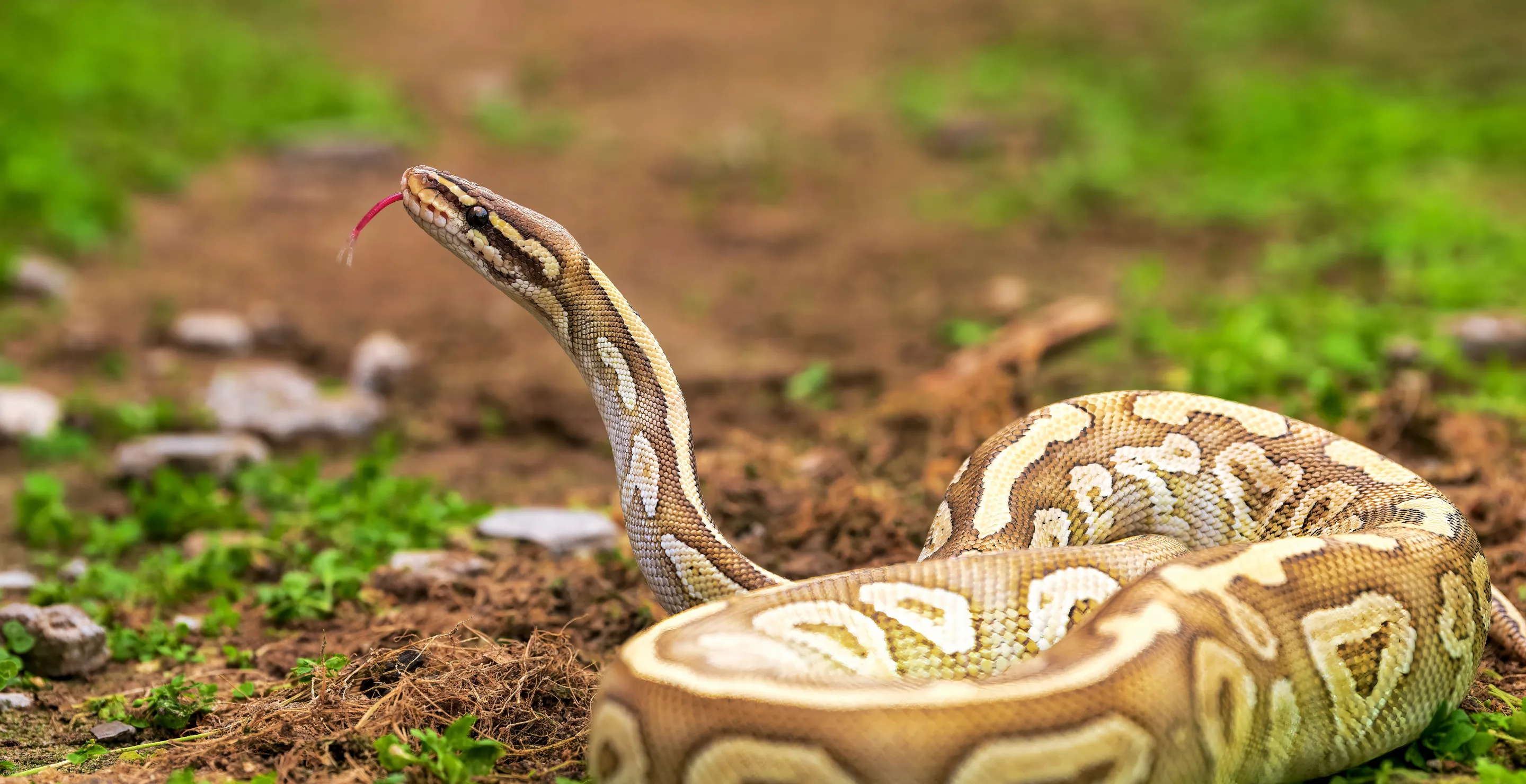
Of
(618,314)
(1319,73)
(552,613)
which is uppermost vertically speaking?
(1319,73)

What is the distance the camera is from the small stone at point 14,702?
5461 mm

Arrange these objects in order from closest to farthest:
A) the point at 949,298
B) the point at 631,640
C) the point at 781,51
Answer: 1. the point at 631,640
2. the point at 949,298
3. the point at 781,51

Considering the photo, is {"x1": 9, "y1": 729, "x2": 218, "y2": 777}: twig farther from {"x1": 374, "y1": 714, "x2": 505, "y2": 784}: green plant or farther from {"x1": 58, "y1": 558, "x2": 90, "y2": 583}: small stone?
{"x1": 58, "y1": 558, "x2": 90, "y2": 583}: small stone

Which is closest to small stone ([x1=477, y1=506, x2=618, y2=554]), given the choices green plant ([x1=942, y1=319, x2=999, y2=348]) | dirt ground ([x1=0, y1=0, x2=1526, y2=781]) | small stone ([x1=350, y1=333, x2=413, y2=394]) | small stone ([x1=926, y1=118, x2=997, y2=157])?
dirt ground ([x1=0, y1=0, x2=1526, y2=781])

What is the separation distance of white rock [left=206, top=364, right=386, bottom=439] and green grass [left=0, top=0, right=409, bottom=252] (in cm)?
351

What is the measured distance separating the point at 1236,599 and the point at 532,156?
12558 mm

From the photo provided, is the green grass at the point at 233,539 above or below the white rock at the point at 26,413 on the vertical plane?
below

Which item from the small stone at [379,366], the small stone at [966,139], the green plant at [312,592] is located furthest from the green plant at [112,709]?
the small stone at [966,139]

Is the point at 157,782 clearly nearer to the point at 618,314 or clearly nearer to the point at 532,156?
the point at 618,314

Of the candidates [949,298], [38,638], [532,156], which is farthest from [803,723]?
[532,156]

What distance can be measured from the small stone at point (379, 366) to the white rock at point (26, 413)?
207 centimetres

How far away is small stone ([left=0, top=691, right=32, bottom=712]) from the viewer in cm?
546

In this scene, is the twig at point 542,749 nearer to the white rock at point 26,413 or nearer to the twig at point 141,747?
the twig at point 141,747

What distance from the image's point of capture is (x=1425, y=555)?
471 cm
